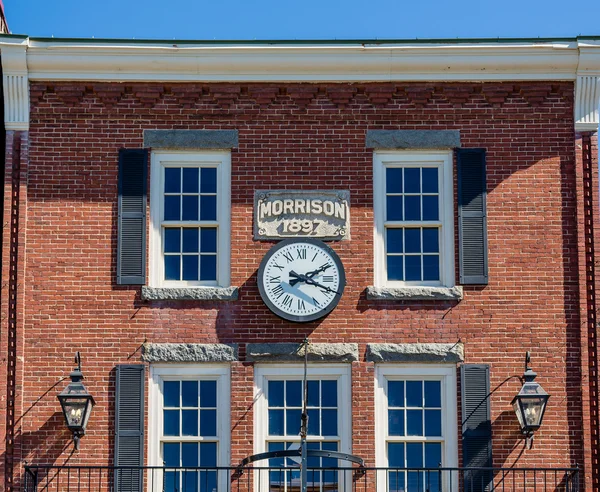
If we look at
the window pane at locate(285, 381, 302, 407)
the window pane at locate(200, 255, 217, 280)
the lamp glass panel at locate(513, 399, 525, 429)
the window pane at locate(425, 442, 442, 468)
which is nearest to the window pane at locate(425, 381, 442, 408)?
the window pane at locate(425, 442, 442, 468)

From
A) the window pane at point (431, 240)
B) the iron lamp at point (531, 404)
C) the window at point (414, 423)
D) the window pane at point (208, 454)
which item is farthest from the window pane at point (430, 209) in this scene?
the window pane at point (208, 454)

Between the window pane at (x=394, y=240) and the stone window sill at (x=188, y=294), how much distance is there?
206cm

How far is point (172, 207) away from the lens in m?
17.3

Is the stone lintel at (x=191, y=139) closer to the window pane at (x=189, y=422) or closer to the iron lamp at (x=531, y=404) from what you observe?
the window pane at (x=189, y=422)

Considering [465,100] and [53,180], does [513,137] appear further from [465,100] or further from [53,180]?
[53,180]

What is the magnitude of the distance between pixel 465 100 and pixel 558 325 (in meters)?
3.16

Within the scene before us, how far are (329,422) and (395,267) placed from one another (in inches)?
85.0

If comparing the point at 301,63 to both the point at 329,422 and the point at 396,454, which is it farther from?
the point at 396,454

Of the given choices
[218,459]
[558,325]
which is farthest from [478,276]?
[218,459]

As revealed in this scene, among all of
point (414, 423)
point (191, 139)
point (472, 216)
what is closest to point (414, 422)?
point (414, 423)

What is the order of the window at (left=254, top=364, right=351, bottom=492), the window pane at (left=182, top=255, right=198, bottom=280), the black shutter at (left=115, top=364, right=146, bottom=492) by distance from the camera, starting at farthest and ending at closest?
the window pane at (left=182, top=255, right=198, bottom=280), the window at (left=254, top=364, right=351, bottom=492), the black shutter at (left=115, top=364, right=146, bottom=492)

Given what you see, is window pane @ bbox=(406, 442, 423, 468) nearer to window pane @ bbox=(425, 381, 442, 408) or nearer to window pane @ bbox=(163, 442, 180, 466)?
window pane @ bbox=(425, 381, 442, 408)

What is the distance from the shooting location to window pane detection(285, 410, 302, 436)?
656 inches

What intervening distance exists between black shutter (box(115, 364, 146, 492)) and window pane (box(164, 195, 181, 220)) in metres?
1.98
